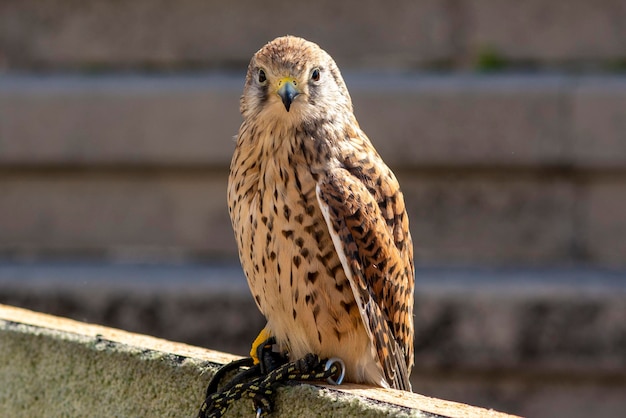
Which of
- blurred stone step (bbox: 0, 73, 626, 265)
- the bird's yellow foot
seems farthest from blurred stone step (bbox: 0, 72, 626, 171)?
the bird's yellow foot

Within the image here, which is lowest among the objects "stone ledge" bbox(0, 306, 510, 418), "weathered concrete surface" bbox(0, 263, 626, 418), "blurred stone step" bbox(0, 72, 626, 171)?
"weathered concrete surface" bbox(0, 263, 626, 418)

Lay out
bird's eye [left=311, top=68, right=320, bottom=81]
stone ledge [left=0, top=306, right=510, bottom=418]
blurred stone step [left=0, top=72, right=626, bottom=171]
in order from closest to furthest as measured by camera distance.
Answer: stone ledge [left=0, top=306, right=510, bottom=418] → bird's eye [left=311, top=68, right=320, bottom=81] → blurred stone step [left=0, top=72, right=626, bottom=171]

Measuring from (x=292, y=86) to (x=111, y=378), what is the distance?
2.47 ft

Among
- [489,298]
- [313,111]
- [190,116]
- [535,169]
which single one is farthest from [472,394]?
[313,111]

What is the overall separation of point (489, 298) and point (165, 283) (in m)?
1.29

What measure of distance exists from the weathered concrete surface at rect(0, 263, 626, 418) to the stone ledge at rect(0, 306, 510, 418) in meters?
2.00

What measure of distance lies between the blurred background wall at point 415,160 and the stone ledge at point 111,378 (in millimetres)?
2074

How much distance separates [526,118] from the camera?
4.58m

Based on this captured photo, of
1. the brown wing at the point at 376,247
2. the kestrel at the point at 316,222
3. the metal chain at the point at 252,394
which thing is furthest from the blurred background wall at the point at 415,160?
the metal chain at the point at 252,394

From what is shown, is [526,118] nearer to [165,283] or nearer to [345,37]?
[345,37]

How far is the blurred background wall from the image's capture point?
4480mm

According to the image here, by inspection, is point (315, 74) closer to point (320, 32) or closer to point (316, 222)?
point (316, 222)

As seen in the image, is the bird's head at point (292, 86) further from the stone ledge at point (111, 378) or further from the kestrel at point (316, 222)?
the stone ledge at point (111, 378)

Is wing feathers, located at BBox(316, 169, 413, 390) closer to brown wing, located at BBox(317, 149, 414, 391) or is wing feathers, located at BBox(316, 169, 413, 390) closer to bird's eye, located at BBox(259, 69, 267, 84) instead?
brown wing, located at BBox(317, 149, 414, 391)
